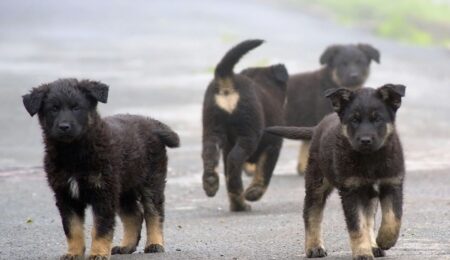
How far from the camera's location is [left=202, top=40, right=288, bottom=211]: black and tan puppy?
12.6 m

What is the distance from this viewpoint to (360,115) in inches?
346

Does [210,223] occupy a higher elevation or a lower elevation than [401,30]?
higher

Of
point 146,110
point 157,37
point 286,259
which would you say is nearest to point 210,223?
point 286,259

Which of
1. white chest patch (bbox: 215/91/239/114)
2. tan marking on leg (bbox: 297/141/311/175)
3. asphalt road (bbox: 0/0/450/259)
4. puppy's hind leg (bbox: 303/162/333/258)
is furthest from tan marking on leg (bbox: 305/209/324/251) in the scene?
tan marking on leg (bbox: 297/141/311/175)

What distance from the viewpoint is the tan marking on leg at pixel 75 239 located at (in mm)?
8836

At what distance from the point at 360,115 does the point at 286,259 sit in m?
1.29

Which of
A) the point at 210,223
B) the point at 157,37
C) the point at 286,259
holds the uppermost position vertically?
the point at 286,259

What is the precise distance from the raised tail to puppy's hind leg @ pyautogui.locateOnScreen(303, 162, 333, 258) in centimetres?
335

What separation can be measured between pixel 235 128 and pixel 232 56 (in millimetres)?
767

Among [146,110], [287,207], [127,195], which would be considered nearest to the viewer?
[127,195]

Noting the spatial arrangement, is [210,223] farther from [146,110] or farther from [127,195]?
[146,110]

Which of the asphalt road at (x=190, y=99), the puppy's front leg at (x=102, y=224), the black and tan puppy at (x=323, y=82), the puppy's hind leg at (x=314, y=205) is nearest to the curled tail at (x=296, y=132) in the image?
the puppy's hind leg at (x=314, y=205)

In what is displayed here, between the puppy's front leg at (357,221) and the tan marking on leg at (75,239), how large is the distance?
194 cm

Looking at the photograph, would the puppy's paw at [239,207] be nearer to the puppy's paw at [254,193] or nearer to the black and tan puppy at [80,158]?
the puppy's paw at [254,193]
